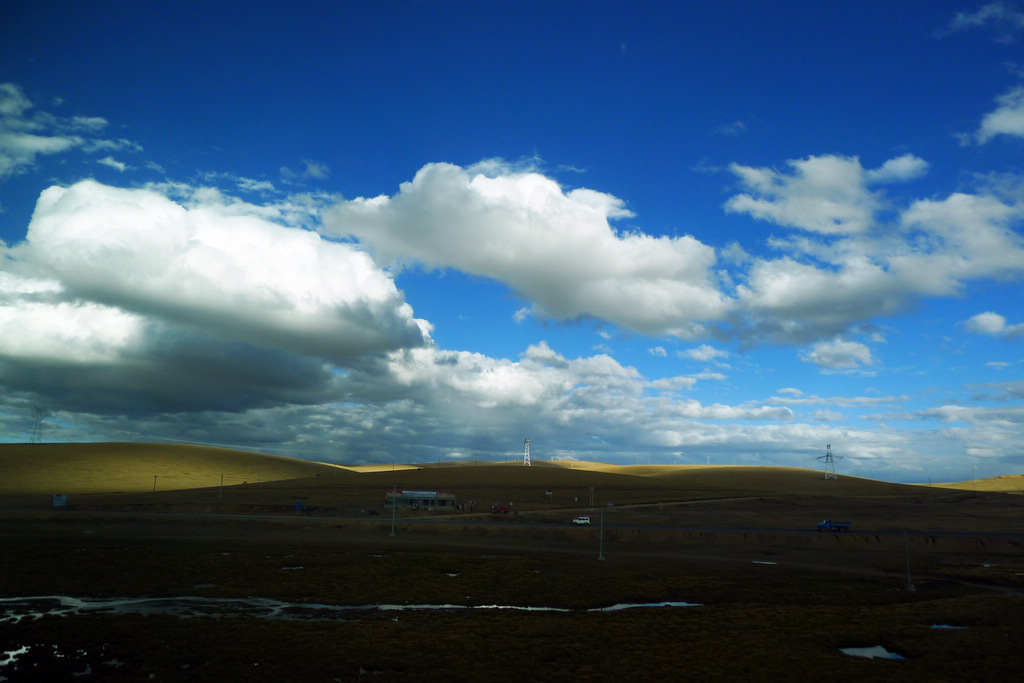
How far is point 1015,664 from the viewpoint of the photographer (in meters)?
30.3

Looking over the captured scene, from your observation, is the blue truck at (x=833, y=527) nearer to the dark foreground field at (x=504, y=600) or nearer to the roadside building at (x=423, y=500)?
the dark foreground field at (x=504, y=600)

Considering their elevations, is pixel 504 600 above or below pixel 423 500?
above

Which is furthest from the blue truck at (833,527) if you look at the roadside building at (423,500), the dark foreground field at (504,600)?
the roadside building at (423,500)

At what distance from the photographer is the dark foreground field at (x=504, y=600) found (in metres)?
29.5

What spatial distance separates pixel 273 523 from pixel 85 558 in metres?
41.9

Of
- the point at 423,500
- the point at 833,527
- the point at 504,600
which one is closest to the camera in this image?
the point at 504,600

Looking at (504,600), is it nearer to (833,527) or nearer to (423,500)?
(833,527)

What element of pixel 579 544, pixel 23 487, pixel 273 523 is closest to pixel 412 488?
pixel 273 523

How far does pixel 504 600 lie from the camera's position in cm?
4538

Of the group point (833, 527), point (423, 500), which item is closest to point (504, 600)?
point (833, 527)

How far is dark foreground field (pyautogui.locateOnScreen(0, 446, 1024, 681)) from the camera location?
96.7 ft

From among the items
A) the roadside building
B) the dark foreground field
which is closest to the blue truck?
the dark foreground field

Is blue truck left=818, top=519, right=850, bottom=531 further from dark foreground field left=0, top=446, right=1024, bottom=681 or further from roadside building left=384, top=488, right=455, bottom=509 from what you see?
roadside building left=384, top=488, right=455, bottom=509

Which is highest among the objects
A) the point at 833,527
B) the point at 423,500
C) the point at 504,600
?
the point at 504,600
